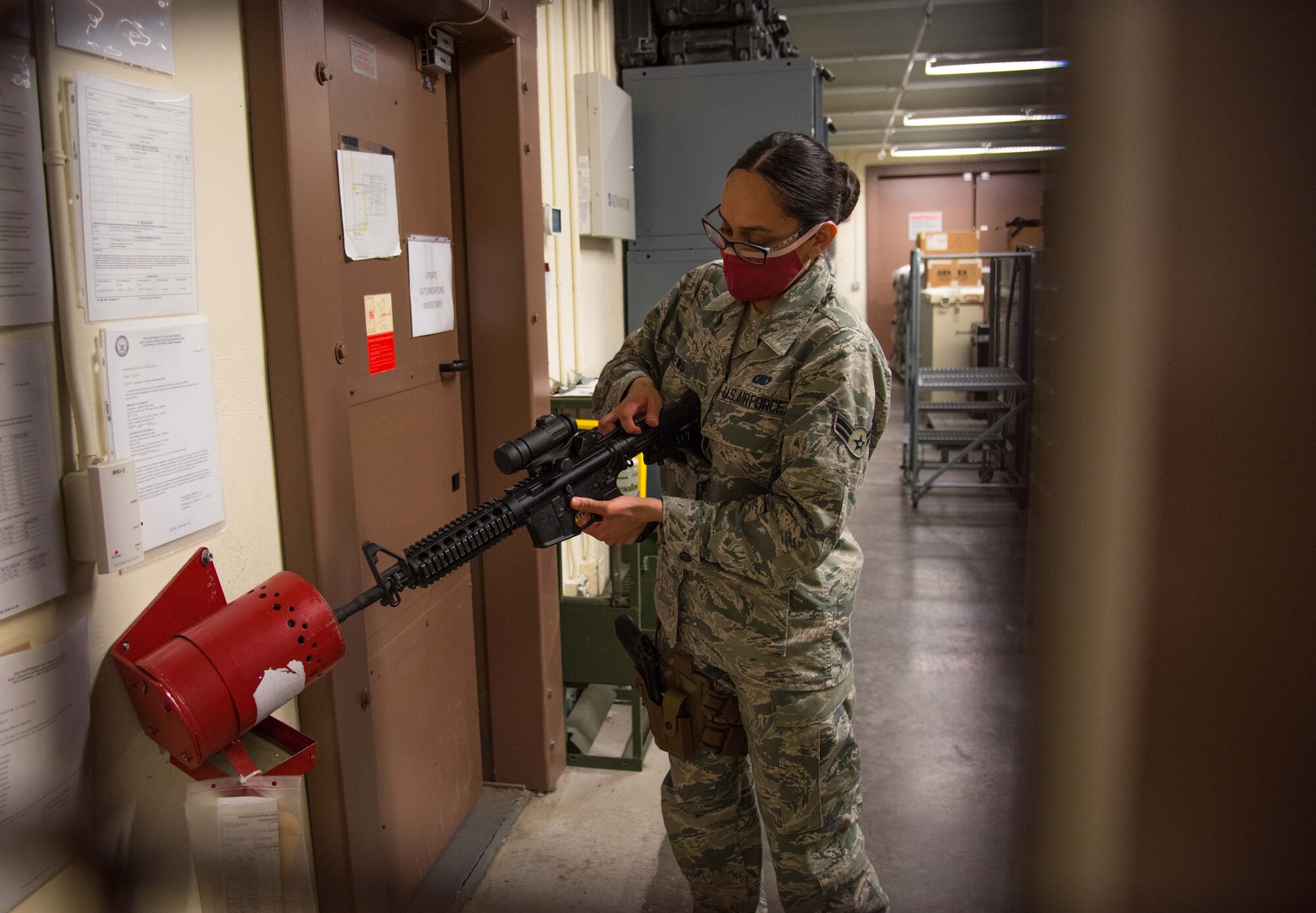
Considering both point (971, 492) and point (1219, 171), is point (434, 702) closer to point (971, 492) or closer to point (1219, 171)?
point (1219, 171)

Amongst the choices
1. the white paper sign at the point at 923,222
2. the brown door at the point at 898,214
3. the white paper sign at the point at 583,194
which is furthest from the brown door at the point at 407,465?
the white paper sign at the point at 923,222

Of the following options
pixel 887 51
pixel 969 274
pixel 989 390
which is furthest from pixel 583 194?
pixel 969 274

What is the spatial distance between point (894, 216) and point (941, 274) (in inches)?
246

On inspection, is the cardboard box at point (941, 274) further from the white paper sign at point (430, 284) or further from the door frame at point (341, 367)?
the white paper sign at point (430, 284)

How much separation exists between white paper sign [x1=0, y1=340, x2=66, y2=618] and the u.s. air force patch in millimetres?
1061

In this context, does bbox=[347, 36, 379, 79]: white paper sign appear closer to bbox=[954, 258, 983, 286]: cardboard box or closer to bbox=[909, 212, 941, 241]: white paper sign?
bbox=[954, 258, 983, 286]: cardboard box

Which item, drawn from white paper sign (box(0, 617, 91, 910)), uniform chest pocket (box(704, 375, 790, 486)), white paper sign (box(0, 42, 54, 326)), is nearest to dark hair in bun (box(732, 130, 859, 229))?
uniform chest pocket (box(704, 375, 790, 486))

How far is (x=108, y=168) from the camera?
1.12m

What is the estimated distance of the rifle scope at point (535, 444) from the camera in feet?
4.96

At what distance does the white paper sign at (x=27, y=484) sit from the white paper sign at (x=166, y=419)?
11 cm

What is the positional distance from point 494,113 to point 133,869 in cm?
184

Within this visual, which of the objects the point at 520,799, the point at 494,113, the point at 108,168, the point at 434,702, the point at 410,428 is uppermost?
the point at 494,113

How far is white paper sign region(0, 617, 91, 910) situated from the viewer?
39.0 inches

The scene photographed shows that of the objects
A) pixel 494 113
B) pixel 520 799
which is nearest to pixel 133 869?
pixel 520 799
